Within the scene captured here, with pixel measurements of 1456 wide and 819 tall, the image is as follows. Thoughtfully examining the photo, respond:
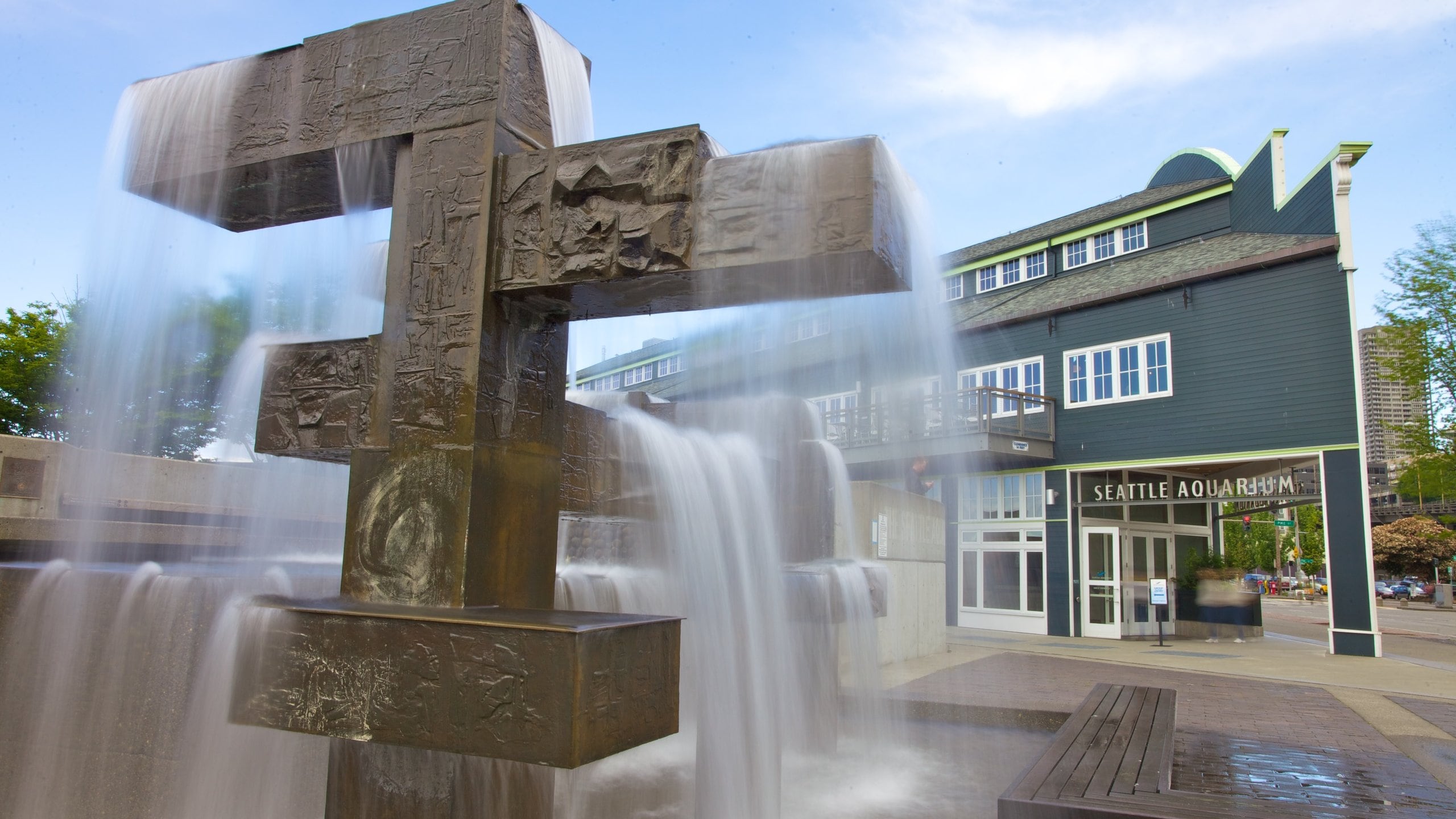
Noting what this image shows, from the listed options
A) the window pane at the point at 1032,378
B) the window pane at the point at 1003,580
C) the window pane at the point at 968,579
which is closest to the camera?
the window pane at the point at 1003,580

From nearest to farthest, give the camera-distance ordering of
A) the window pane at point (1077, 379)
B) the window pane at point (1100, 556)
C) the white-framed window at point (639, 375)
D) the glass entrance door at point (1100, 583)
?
the white-framed window at point (639, 375), the glass entrance door at point (1100, 583), the window pane at point (1100, 556), the window pane at point (1077, 379)

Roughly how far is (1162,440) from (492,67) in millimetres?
19639

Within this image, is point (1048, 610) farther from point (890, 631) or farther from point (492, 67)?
point (492, 67)

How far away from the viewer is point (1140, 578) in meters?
21.5

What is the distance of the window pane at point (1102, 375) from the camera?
2166 centimetres

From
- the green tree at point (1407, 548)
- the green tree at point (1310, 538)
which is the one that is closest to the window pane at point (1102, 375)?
the green tree at point (1407, 548)

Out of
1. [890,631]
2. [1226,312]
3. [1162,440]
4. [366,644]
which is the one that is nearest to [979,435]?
[1162,440]

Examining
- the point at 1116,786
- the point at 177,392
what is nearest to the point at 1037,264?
the point at 177,392

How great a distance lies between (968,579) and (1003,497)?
8.14 feet

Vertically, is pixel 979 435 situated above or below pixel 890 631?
above

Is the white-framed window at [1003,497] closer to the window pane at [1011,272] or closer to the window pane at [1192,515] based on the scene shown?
the window pane at [1192,515]

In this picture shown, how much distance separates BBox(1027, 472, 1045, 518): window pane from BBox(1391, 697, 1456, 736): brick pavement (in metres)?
11.0

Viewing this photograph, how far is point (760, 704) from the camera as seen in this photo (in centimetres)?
528

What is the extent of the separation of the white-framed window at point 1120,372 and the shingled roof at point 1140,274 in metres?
1.20
